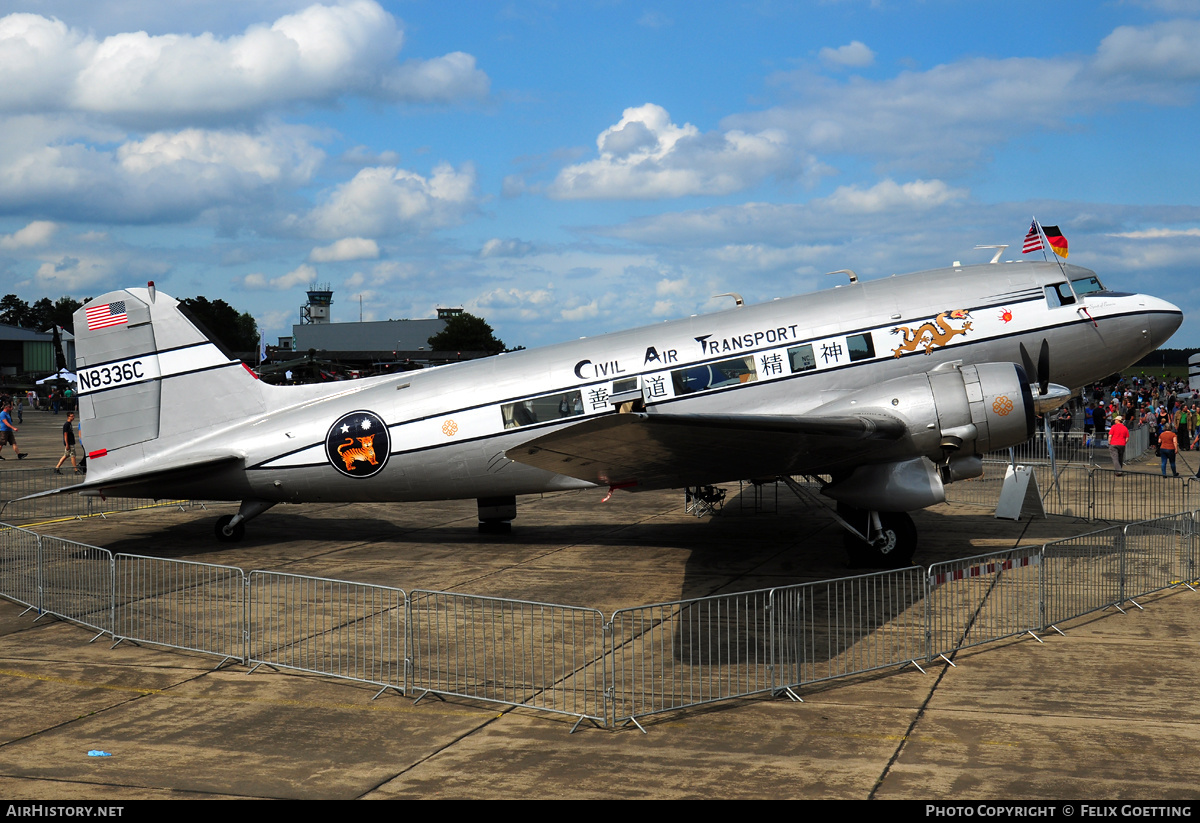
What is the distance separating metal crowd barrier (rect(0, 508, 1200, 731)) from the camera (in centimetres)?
934

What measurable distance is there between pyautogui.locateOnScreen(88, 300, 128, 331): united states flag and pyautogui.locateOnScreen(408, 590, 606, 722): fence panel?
9512 mm

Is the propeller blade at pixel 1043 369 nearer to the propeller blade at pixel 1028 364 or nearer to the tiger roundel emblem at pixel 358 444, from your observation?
the propeller blade at pixel 1028 364

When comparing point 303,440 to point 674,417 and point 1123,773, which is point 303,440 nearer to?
point 674,417

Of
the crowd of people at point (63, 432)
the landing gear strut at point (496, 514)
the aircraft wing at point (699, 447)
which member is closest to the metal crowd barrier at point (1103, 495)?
the aircraft wing at point (699, 447)

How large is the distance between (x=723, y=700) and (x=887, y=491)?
6.48 metres

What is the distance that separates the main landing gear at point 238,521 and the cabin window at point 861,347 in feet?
37.0

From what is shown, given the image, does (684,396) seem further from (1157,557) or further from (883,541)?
(1157,557)

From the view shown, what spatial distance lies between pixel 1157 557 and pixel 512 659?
11.9 meters

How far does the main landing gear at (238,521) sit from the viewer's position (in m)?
17.4

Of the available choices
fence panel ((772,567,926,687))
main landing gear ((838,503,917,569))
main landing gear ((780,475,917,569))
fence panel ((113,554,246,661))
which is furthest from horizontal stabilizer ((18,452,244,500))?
main landing gear ((838,503,917,569))

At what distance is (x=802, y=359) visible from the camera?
50.6 feet

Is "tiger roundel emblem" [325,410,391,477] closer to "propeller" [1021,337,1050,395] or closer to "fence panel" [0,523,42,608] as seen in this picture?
"fence panel" [0,523,42,608]

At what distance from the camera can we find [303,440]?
16.6 meters
